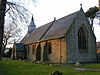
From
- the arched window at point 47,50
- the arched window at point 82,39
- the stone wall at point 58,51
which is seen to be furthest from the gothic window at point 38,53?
the arched window at point 82,39

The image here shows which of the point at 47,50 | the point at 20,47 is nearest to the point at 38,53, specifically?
the point at 47,50

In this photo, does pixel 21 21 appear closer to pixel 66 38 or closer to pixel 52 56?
pixel 66 38

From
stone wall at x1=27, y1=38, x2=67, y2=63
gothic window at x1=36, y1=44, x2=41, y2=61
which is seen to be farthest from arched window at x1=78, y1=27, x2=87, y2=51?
gothic window at x1=36, y1=44, x2=41, y2=61

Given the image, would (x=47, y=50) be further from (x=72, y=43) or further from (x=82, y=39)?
(x=82, y=39)

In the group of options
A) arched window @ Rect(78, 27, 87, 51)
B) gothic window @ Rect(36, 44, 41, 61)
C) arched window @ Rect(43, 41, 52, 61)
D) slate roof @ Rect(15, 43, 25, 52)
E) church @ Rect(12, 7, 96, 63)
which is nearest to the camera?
church @ Rect(12, 7, 96, 63)

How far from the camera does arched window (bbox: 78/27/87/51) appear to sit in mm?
35406

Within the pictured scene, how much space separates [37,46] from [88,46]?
43.0 ft

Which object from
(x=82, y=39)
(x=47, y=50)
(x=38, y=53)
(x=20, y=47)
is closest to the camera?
(x=82, y=39)

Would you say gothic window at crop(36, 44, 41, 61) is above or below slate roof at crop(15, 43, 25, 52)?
below

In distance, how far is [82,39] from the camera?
36062mm

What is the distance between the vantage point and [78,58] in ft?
111

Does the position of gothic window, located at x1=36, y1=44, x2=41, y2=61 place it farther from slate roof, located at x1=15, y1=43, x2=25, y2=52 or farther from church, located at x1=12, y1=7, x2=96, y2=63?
slate roof, located at x1=15, y1=43, x2=25, y2=52

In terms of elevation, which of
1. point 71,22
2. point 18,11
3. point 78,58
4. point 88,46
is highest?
point 71,22

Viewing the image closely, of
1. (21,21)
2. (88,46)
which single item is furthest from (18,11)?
(88,46)
